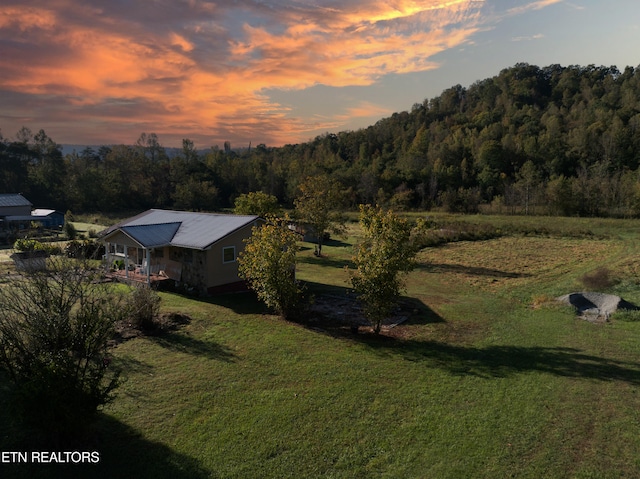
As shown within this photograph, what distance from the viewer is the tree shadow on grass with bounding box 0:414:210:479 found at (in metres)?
7.10

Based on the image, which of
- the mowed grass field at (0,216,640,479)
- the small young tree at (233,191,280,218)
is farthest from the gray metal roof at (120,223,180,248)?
the small young tree at (233,191,280,218)

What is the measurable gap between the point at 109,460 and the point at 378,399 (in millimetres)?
5757

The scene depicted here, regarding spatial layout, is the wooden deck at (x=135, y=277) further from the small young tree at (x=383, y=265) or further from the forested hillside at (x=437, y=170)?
the forested hillside at (x=437, y=170)

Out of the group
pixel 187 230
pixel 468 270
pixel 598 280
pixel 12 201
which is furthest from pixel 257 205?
pixel 12 201

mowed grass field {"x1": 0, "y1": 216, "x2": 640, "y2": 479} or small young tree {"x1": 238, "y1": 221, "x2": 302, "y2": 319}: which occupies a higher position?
small young tree {"x1": 238, "y1": 221, "x2": 302, "y2": 319}

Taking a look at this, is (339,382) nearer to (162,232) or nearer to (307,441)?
(307,441)

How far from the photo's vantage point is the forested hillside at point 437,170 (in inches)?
2224

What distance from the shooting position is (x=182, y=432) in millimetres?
8359

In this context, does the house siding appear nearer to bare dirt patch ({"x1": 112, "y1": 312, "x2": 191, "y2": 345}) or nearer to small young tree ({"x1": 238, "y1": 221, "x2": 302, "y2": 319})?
small young tree ({"x1": 238, "y1": 221, "x2": 302, "y2": 319})

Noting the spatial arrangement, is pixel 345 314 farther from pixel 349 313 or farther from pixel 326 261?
pixel 326 261

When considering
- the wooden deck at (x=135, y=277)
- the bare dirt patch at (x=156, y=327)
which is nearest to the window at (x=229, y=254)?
the wooden deck at (x=135, y=277)

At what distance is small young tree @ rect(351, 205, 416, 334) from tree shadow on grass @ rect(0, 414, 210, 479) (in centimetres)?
807

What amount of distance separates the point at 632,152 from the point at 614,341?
203 ft

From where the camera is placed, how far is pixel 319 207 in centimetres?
3294
